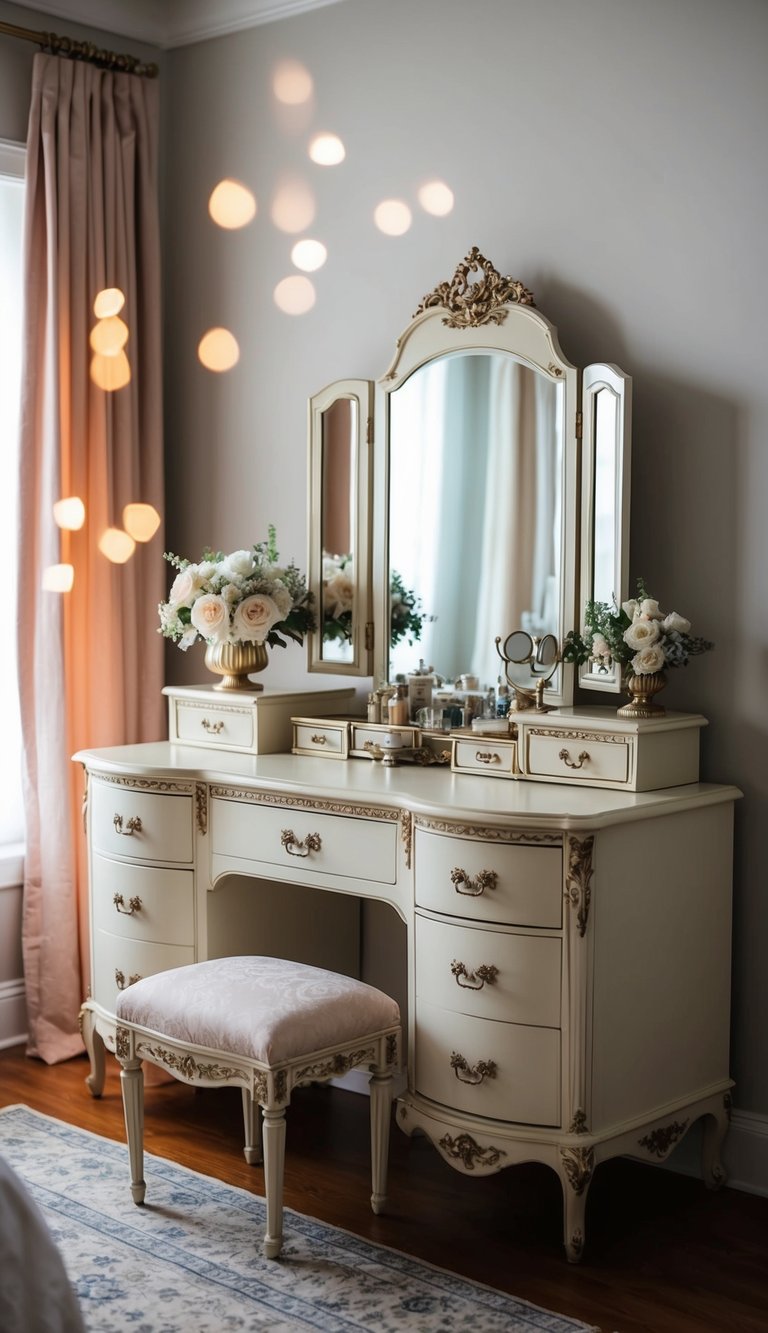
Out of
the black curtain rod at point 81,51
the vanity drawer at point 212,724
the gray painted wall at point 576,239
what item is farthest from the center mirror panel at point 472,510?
the black curtain rod at point 81,51

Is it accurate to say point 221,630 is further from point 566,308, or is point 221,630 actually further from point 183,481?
point 566,308

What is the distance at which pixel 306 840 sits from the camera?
3.01 meters

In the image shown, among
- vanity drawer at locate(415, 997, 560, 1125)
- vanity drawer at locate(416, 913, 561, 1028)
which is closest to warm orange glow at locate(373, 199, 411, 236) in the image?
vanity drawer at locate(416, 913, 561, 1028)

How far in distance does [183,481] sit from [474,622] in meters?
1.26

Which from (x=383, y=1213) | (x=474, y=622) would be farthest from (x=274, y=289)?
(x=383, y=1213)

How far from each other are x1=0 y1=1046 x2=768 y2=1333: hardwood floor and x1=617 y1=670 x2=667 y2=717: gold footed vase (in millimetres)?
1036

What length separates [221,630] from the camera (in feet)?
11.3

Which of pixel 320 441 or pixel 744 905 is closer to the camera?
pixel 744 905

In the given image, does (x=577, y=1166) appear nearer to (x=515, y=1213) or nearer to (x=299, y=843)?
(x=515, y=1213)

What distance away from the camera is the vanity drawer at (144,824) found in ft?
10.6

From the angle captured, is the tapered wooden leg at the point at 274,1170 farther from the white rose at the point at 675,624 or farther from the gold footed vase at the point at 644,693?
the white rose at the point at 675,624

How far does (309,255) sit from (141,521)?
903mm

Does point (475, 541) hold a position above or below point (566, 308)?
below

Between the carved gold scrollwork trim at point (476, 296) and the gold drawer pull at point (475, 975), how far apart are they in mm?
1474
